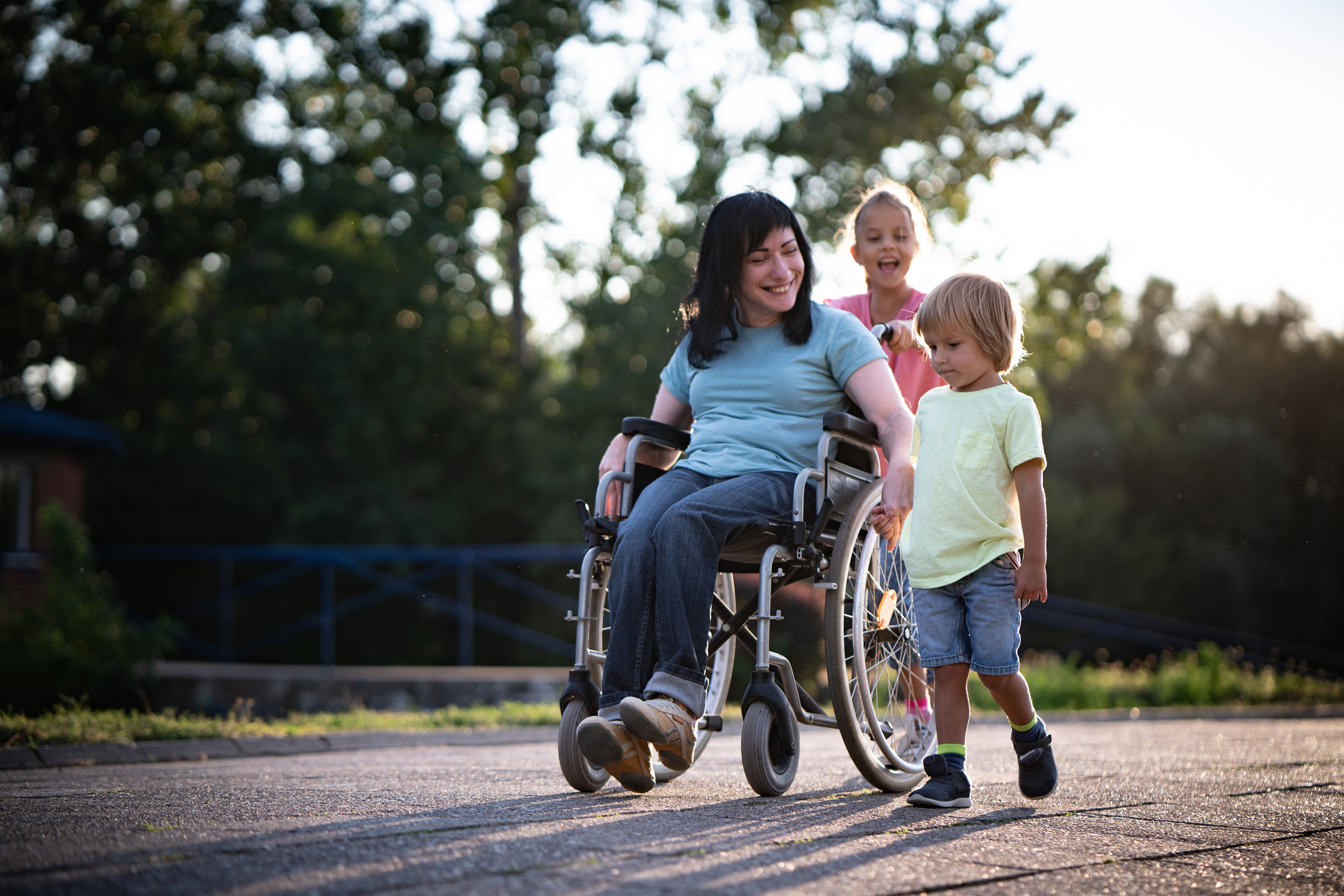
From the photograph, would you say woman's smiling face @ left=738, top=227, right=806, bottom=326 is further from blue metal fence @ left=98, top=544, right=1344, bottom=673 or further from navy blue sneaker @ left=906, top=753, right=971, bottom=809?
blue metal fence @ left=98, top=544, right=1344, bottom=673

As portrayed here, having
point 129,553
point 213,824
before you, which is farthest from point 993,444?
point 129,553

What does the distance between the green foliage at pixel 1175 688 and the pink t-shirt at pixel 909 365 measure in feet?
19.2

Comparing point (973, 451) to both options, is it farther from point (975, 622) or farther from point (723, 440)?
point (723, 440)

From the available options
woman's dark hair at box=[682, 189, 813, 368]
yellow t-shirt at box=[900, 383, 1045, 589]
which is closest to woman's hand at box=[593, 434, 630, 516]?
woman's dark hair at box=[682, 189, 813, 368]

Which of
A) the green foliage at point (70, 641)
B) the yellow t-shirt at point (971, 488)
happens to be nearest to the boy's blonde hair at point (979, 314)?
the yellow t-shirt at point (971, 488)

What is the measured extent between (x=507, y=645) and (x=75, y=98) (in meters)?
10.7

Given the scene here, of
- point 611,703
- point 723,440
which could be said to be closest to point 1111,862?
point 611,703

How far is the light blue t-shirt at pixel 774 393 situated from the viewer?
10.5 ft

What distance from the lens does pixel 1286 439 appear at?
26438 mm

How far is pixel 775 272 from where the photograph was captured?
10.7 ft

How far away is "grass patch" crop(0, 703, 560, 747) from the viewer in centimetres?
A: 429

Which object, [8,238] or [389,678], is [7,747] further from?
[8,238]

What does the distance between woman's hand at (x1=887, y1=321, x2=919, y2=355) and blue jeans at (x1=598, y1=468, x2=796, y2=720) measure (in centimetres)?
87

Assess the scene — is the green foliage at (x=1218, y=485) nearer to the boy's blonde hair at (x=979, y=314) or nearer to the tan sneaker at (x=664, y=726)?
the boy's blonde hair at (x=979, y=314)
